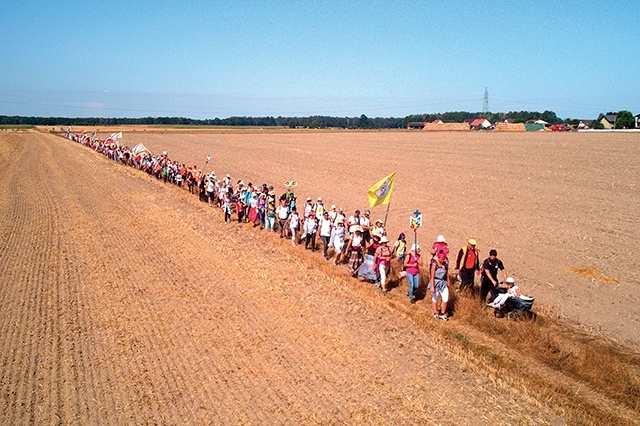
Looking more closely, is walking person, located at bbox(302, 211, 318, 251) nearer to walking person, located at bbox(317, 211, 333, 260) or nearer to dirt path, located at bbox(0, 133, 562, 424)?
walking person, located at bbox(317, 211, 333, 260)

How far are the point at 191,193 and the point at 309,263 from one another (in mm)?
13814

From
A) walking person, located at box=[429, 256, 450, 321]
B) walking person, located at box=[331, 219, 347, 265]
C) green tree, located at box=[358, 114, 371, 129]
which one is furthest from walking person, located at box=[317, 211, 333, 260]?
green tree, located at box=[358, 114, 371, 129]

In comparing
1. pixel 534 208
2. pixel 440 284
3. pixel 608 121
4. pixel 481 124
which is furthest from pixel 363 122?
pixel 440 284

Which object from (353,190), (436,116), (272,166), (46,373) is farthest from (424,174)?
(436,116)

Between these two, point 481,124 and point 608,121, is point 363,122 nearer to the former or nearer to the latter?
point 481,124

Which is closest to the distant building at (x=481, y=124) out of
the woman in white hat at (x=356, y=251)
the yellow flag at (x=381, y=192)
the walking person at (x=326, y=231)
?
the yellow flag at (x=381, y=192)

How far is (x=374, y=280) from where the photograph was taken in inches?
470

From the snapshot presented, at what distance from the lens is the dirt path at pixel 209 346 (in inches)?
273

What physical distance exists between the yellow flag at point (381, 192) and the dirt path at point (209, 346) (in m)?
2.49

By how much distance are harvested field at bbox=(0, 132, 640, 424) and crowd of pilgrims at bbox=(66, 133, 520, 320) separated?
1.77ft

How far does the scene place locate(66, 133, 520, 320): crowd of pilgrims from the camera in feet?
33.6

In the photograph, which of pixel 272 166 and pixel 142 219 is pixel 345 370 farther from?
pixel 272 166

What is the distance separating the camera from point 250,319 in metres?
9.89

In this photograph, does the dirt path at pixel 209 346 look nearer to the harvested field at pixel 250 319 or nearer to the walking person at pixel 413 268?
the harvested field at pixel 250 319
